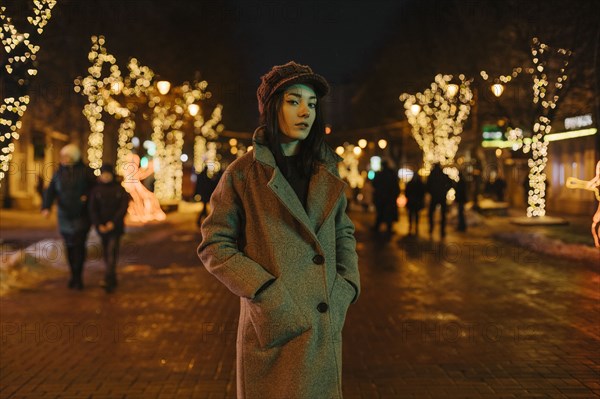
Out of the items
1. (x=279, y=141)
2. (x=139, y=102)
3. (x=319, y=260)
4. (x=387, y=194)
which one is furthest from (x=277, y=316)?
(x=139, y=102)

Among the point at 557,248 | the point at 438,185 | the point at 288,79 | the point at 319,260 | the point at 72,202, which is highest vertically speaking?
the point at 288,79

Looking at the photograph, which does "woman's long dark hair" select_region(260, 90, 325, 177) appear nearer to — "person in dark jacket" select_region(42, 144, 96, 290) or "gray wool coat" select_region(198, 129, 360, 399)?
"gray wool coat" select_region(198, 129, 360, 399)

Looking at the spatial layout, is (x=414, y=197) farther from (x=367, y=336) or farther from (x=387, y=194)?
(x=367, y=336)

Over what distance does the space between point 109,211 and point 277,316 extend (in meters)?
8.18

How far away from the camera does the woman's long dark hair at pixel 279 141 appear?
10.0 ft

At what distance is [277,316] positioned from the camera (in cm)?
281

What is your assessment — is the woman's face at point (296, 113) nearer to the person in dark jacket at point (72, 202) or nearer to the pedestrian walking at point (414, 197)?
the person in dark jacket at point (72, 202)

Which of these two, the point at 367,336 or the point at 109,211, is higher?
the point at 109,211

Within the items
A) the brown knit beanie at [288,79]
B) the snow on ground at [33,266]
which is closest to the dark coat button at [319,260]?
the brown knit beanie at [288,79]

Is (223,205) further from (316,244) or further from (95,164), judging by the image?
(95,164)

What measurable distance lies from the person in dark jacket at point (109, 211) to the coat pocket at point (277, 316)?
320 inches

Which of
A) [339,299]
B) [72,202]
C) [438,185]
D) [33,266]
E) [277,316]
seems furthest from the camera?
[438,185]

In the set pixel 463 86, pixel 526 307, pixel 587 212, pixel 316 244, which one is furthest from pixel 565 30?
pixel 316 244

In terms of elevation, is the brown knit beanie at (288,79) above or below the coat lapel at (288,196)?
above
